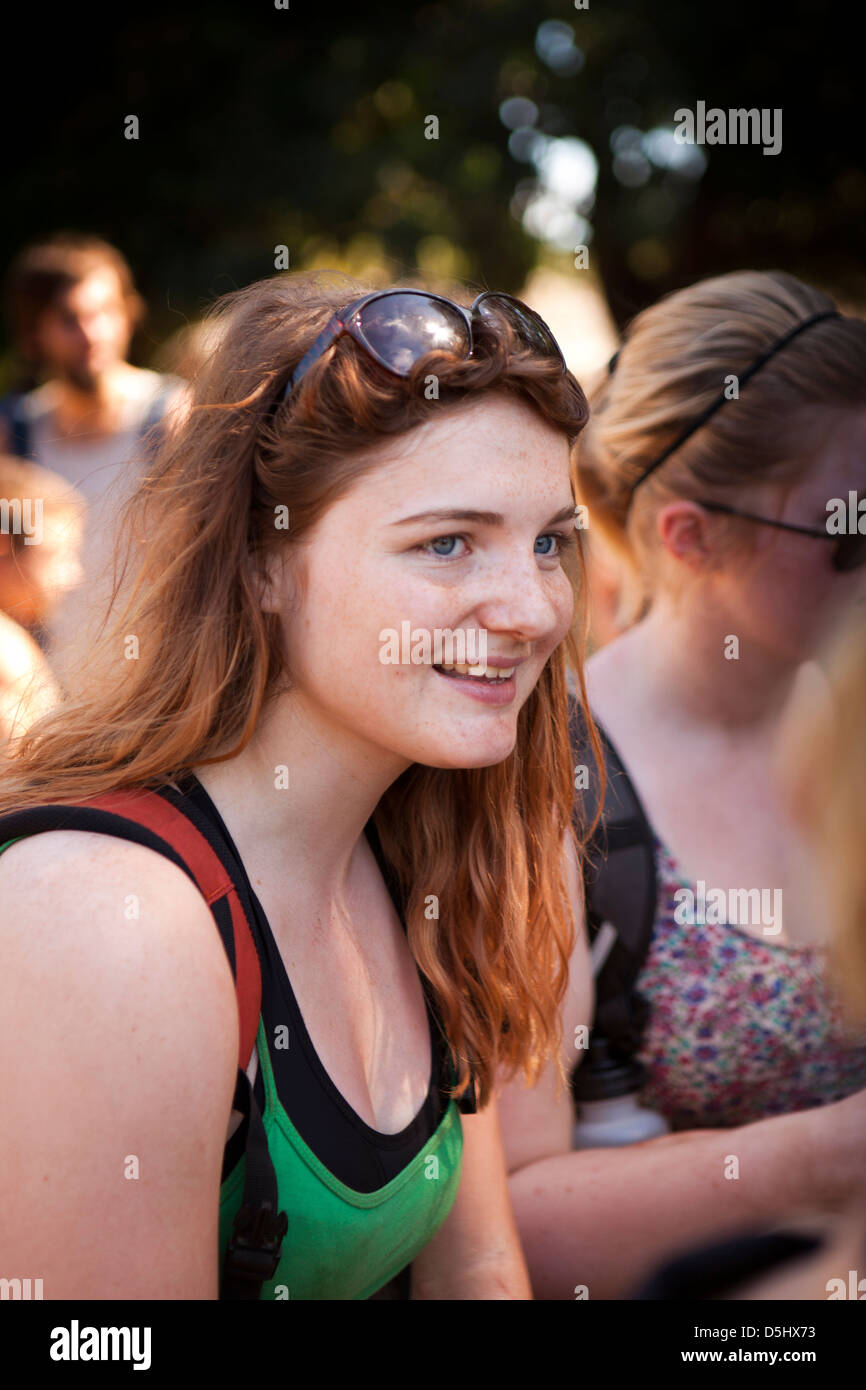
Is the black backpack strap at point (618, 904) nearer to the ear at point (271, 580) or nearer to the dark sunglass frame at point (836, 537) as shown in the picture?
the dark sunglass frame at point (836, 537)

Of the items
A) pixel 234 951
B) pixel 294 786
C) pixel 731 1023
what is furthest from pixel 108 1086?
pixel 731 1023

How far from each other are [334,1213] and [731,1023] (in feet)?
3.39

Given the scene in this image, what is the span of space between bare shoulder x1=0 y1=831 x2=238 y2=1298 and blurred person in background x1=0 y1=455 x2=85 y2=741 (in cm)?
102

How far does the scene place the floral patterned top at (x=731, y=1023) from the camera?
2.39 m

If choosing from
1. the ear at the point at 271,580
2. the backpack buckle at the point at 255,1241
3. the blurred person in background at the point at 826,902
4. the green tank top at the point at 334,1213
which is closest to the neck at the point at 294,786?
the ear at the point at 271,580

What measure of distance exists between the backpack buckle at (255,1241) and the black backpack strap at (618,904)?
0.97 metres

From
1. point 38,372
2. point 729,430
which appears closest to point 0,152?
point 38,372

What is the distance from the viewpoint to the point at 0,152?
1011 centimetres

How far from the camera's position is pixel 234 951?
5.08 feet

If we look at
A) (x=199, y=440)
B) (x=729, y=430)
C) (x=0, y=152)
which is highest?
(x=0, y=152)
